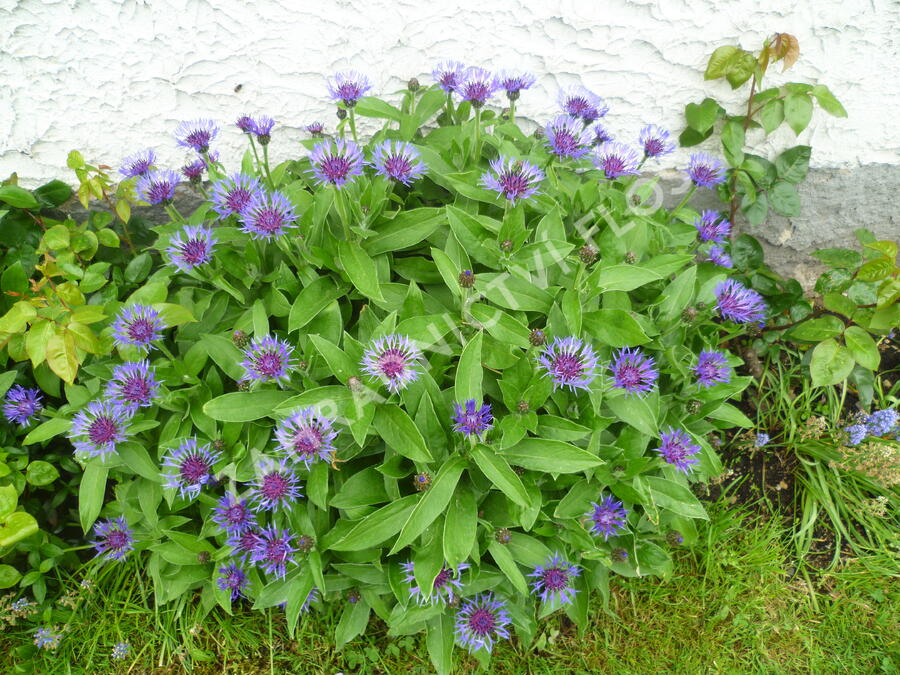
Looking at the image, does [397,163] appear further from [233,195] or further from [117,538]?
[117,538]

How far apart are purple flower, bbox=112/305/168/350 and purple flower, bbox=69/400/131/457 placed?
0.63ft

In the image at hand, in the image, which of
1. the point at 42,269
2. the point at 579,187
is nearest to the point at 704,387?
the point at 579,187

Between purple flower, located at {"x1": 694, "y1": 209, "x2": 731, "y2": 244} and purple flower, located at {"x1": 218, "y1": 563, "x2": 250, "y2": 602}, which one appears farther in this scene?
A: purple flower, located at {"x1": 694, "y1": 209, "x2": 731, "y2": 244}

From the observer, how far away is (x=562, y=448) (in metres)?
1.55

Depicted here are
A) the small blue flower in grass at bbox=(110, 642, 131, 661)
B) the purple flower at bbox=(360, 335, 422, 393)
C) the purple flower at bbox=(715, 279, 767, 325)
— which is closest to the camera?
the purple flower at bbox=(360, 335, 422, 393)

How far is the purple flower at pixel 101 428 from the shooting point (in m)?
1.66

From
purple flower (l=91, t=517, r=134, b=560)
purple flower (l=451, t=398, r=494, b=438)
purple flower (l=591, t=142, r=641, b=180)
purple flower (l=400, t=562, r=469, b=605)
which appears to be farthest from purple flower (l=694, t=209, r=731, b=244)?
purple flower (l=91, t=517, r=134, b=560)

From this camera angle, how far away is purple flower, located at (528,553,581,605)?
173cm

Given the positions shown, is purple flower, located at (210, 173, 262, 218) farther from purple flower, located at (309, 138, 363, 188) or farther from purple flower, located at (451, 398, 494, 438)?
purple flower, located at (451, 398, 494, 438)

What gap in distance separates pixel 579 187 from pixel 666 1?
1.07 m

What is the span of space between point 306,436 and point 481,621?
0.82 meters

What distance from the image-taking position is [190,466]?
1.63 m

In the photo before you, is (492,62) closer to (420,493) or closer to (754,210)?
(754,210)

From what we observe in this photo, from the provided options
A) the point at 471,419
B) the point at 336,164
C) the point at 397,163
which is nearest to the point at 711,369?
the point at 471,419
